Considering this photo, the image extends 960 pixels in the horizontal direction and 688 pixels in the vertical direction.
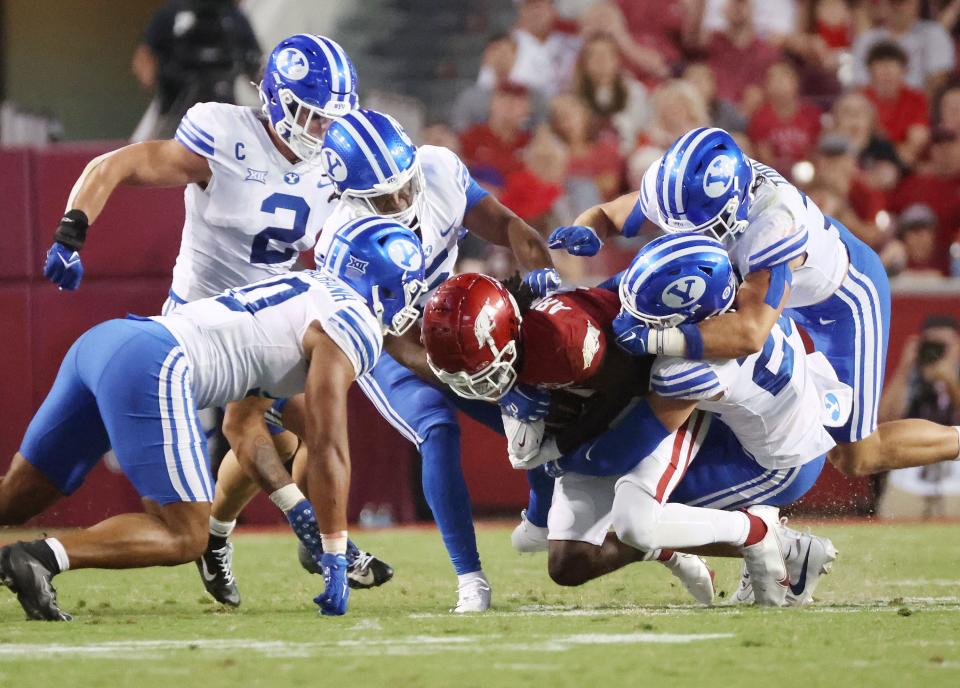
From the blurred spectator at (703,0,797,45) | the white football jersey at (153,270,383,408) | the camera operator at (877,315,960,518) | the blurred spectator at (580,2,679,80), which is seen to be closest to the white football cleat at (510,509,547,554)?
the white football jersey at (153,270,383,408)

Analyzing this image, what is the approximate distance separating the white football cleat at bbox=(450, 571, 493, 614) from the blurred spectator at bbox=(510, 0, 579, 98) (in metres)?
5.92

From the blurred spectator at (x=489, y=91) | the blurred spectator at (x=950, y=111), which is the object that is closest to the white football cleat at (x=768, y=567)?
the blurred spectator at (x=489, y=91)

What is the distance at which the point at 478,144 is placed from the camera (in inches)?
369

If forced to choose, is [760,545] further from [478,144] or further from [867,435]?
[478,144]

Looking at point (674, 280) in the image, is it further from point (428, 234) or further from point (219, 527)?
point (219, 527)

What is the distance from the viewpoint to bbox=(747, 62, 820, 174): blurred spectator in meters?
9.32

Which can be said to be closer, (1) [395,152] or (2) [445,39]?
(1) [395,152]

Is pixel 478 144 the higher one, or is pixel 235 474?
pixel 478 144

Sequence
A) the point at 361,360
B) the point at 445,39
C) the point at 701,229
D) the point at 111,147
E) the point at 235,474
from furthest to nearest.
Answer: the point at 445,39 → the point at 111,147 → the point at 235,474 → the point at 701,229 → the point at 361,360

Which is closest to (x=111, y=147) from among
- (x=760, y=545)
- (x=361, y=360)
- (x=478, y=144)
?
(x=478, y=144)

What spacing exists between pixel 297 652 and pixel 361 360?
1.02 meters

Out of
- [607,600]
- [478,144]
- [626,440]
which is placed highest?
[478,144]

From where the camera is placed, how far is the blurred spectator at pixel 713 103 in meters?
9.38

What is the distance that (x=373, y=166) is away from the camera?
468 cm
